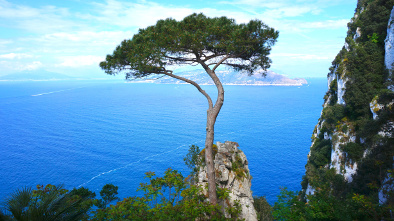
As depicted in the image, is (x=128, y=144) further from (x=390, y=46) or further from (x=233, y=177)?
(x=390, y=46)

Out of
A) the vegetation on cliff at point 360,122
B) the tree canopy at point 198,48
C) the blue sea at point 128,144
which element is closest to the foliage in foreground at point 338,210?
the tree canopy at point 198,48

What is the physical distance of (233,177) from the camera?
14.7 m

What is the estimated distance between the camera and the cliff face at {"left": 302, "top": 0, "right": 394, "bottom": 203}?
20409 mm

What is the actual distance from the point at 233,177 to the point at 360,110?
19.0 m

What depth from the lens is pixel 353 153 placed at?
75.5 feet

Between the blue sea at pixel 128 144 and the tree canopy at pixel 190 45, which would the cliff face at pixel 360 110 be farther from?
the tree canopy at pixel 190 45

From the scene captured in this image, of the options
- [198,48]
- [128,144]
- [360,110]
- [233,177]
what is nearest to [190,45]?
[198,48]

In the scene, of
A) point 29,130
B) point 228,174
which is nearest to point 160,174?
point 228,174

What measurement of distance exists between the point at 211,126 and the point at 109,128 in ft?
196

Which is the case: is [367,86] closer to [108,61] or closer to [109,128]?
[108,61]

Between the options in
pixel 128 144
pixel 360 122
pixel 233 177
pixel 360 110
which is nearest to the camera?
pixel 233 177

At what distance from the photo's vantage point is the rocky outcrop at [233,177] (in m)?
13.7

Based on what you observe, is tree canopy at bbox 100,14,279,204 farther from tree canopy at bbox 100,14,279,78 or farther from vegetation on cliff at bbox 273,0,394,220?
vegetation on cliff at bbox 273,0,394,220

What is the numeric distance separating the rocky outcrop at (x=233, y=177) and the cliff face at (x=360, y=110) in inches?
335
